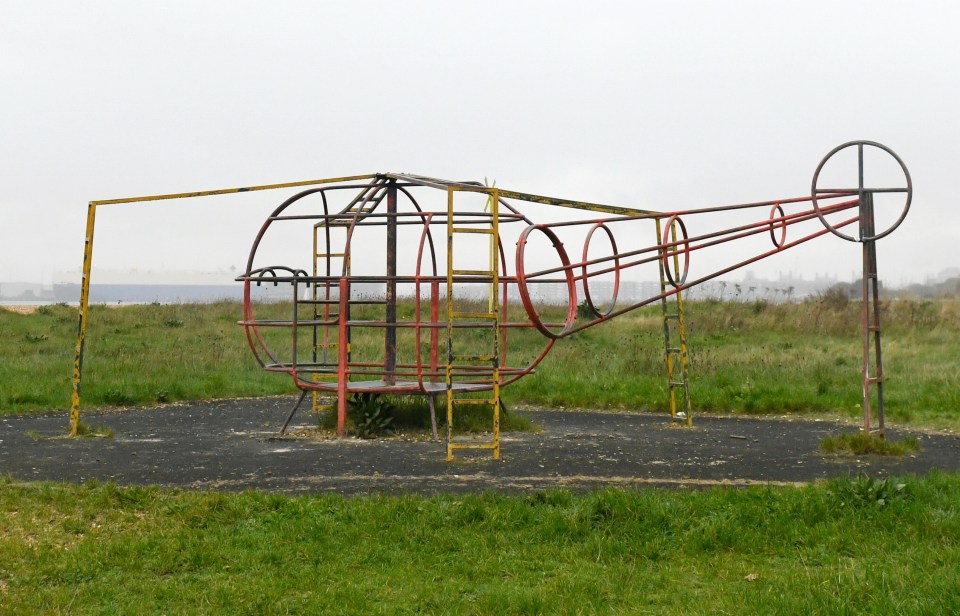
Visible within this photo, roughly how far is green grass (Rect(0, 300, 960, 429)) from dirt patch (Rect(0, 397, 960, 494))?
1.50 meters

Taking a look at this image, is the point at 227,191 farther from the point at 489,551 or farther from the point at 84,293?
the point at 489,551

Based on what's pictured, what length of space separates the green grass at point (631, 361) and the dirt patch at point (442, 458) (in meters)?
1.50

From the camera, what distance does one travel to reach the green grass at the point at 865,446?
9391 millimetres

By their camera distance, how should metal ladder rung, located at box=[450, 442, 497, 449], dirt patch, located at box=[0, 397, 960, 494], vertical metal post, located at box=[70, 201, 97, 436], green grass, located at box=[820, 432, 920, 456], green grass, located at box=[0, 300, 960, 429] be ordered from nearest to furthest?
1. dirt patch, located at box=[0, 397, 960, 494]
2. metal ladder rung, located at box=[450, 442, 497, 449]
3. green grass, located at box=[820, 432, 920, 456]
4. vertical metal post, located at box=[70, 201, 97, 436]
5. green grass, located at box=[0, 300, 960, 429]

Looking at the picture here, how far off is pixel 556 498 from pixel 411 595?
186 cm

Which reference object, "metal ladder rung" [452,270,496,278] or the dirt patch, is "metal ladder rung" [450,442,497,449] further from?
"metal ladder rung" [452,270,496,278]

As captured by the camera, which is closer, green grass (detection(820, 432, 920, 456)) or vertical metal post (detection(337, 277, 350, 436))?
green grass (detection(820, 432, 920, 456))

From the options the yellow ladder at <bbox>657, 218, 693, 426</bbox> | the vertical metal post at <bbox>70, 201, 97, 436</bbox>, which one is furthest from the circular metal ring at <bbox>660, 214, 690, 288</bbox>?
the vertical metal post at <bbox>70, 201, 97, 436</bbox>

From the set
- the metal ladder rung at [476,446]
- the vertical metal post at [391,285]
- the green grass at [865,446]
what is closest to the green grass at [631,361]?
the green grass at [865,446]

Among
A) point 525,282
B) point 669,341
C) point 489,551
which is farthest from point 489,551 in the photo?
point 669,341

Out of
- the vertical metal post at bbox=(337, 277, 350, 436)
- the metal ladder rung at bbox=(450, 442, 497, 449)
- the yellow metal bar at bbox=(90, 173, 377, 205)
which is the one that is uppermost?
the yellow metal bar at bbox=(90, 173, 377, 205)

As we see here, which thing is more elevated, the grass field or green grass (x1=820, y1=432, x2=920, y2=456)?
green grass (x1=820, y1=432, x2=920, y2=456)

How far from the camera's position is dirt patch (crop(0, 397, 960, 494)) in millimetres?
8203

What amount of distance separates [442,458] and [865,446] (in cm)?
385
